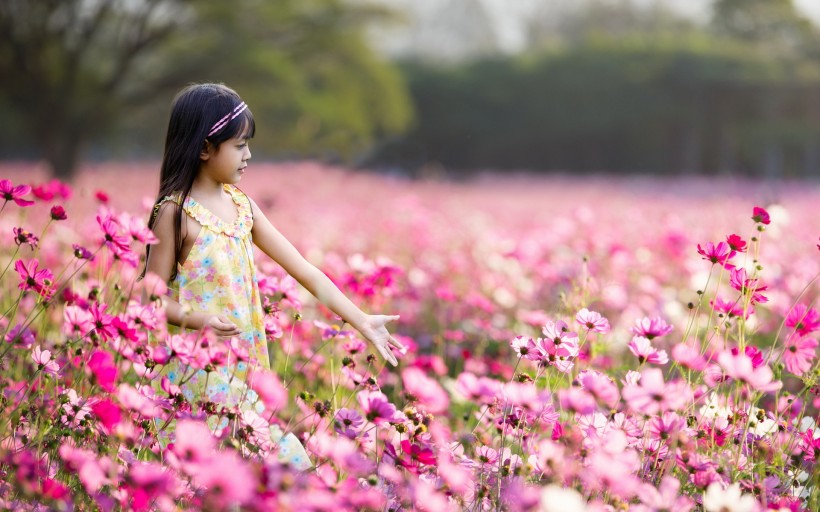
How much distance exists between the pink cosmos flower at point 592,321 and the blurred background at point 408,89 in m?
6.73

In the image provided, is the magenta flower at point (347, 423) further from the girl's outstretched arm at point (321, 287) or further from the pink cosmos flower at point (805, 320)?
the pink cosmos flower at point (805, 320)

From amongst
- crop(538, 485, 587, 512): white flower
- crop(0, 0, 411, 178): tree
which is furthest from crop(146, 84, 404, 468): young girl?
crop(0, 0, 411, 178): tree

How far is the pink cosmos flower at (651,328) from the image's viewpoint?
1522 mm

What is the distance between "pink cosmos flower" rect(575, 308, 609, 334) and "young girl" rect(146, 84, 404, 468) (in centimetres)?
41

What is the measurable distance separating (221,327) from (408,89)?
25.0 metres

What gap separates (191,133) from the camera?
1.86 m

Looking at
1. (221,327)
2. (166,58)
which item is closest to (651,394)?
(221,327)

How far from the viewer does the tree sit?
1258cm

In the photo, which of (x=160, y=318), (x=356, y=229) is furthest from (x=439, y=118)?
(x=160, y=318)

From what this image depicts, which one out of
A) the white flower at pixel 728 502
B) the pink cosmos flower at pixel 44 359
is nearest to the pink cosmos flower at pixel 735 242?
the white flower at pixel 728 502

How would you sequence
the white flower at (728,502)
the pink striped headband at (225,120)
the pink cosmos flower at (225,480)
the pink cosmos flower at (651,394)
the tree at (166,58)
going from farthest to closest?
the tree at (166,58)
the pink striped headband at (225,120)
the pink cosmos flower at (651,394)
the white flower at (728,502)
the pink cosmos flower at (225,480)

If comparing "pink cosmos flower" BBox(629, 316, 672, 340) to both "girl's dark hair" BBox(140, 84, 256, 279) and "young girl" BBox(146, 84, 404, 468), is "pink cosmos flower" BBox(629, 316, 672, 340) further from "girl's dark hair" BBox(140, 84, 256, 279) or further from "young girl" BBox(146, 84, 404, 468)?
"girl's dark hair" BBox(140, 84, 256, 279)

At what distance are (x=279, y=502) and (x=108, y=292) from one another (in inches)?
74.2

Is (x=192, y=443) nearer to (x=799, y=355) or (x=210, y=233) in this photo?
(x=210, y=233)
